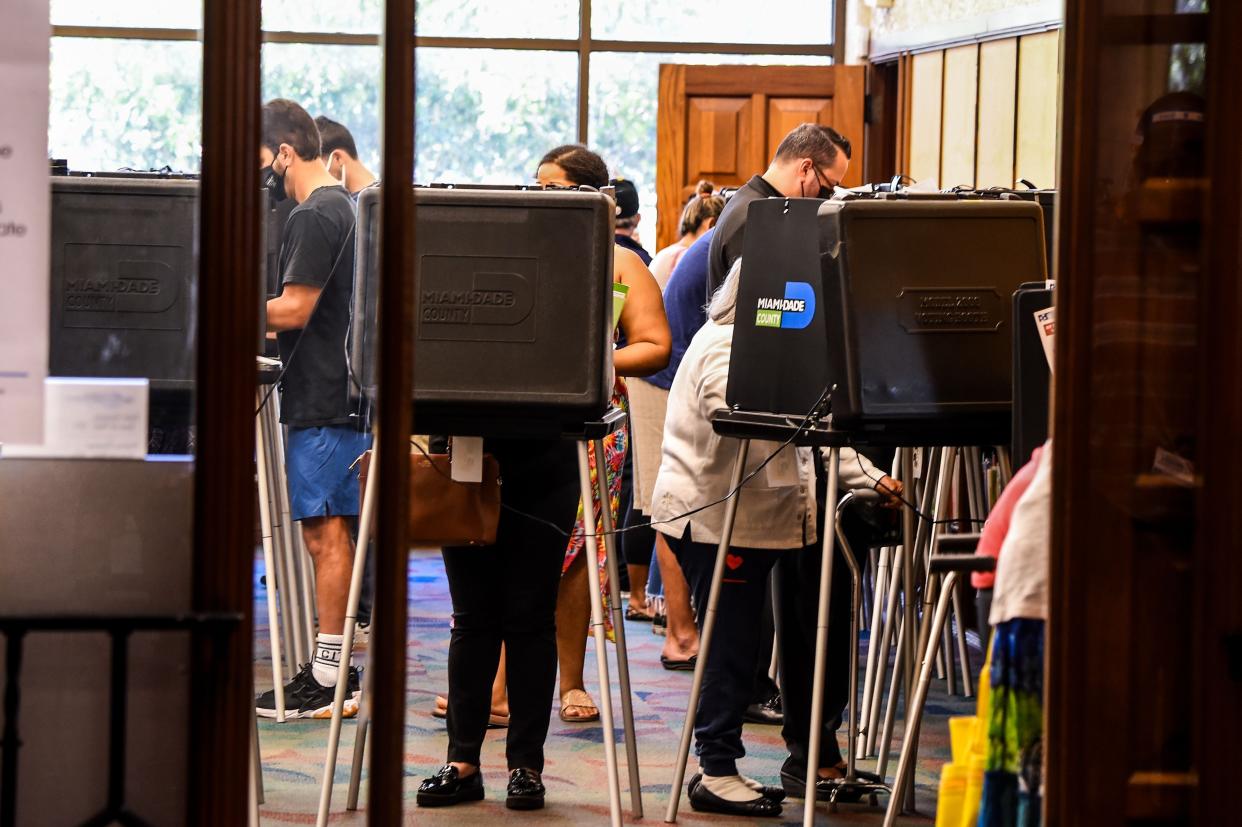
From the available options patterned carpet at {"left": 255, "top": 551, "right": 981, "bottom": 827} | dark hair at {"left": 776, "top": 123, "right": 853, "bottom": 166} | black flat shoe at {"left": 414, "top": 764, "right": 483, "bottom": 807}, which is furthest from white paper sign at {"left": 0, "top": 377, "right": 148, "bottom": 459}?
dark hair at {"left": 776, "top": 123, "right": 853, "bottom": 166}

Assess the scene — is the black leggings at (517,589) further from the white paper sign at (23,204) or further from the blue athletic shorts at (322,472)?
the white paper sign at (23,204)

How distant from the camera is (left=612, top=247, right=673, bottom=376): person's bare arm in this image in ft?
12.6

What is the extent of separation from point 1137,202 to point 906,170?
→ 5752 mm

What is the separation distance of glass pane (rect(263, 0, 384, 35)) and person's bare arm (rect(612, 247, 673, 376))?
207cm

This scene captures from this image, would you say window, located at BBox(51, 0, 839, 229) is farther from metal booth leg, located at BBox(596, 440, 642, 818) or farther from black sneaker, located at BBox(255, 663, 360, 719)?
metal booth leg, located at BBox(596, 440, 642, 818)

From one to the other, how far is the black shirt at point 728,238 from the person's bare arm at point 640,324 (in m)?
0.36

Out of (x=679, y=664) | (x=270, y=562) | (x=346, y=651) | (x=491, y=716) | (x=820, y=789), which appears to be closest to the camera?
(x=346, y=651)

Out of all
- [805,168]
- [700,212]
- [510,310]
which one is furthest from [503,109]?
[510,310]

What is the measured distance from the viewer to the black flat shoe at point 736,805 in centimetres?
345

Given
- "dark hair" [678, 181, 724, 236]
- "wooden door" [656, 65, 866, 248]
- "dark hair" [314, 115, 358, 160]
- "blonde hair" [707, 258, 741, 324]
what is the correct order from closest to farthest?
"dark hair" [314, 115, 358, 160], "blonde hair" [707, 258, 741, 324], "dark hair" [678, 181, 724, 236], "wooden door" [656, 65, 866, 248]

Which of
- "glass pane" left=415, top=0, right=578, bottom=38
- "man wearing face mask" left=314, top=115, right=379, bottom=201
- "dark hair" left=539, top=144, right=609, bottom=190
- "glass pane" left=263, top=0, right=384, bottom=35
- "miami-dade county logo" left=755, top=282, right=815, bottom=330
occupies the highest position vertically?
"glass pane" left=415, top=0, right=578, bottom=38

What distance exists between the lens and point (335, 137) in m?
1.92

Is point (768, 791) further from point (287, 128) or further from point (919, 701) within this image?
point (287, 128)

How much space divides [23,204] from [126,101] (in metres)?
0.17
